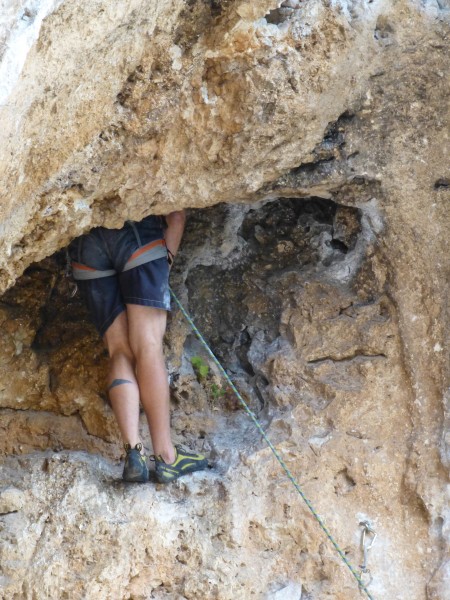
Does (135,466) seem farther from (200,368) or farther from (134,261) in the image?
(134,261)

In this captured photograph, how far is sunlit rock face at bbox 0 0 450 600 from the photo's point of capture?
8.80 ft

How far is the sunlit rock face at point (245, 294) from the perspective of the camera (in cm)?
268

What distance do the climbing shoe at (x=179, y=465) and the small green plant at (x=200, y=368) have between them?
14.3 inches

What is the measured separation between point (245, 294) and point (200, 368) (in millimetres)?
360

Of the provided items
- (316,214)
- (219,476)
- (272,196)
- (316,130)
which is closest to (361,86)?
(316,130)

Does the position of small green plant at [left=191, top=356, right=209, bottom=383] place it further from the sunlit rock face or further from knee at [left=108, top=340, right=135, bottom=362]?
knee at [left=108, top=340, right=135, bottom=362]

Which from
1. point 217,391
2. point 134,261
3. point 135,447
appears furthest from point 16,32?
point 217,391

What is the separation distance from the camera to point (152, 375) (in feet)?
10.2

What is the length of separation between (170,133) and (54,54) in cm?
57

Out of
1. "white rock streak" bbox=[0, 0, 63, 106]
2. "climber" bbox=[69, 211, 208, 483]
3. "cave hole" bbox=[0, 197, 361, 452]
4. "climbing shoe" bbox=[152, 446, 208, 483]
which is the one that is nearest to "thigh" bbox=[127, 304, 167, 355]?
"climber" bbox=[69, 211, 208, 483]

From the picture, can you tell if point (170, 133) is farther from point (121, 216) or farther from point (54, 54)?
point (54, 54)

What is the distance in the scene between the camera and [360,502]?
3.19 meters

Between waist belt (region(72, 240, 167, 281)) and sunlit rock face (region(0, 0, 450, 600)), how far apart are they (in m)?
0.21

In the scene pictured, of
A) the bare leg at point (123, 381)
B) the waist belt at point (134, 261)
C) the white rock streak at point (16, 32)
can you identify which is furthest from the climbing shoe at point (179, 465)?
the white rock streak at point (16, 32)
